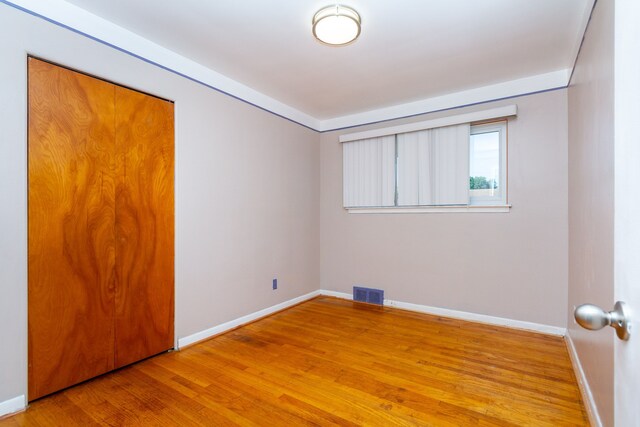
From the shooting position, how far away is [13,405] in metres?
1.79

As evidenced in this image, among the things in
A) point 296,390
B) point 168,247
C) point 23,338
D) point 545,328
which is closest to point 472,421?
point 296,390

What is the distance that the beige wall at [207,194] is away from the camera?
180 cm

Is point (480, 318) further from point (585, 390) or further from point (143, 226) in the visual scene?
point (143, 226)

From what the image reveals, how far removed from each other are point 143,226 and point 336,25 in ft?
6.74

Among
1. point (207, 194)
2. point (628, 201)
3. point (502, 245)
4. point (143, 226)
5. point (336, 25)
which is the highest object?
point (336, 25)

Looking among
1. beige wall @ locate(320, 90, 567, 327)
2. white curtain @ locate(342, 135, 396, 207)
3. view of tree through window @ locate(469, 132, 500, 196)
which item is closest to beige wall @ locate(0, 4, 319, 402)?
white curtain @ locate(342, 135, 396, 207)

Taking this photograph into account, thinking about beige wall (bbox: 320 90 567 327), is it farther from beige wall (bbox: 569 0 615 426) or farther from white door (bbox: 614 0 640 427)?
white door (bbox: 614 0 640 427)

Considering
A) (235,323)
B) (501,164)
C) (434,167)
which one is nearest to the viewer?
(235,323)

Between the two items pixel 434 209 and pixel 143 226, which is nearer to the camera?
pixel 143 226

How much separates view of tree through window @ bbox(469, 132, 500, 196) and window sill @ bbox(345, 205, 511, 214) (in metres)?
0.19

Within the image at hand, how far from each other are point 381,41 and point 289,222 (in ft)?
7.45

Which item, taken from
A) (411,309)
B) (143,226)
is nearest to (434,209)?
(411,309)

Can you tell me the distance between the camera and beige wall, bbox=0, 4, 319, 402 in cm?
180

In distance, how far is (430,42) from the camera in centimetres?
249
